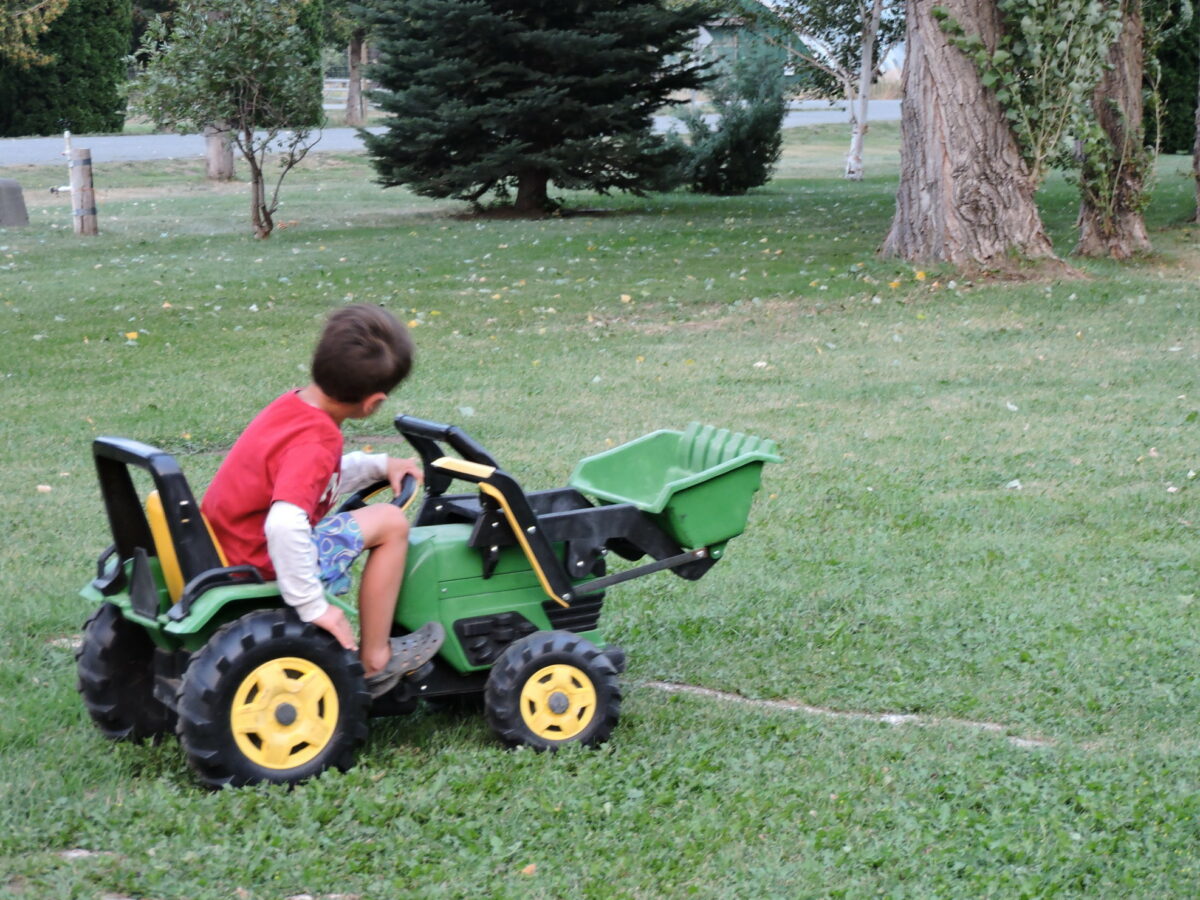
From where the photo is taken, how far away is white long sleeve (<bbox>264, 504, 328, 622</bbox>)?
343 cm

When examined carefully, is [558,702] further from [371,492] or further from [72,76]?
[72,76]

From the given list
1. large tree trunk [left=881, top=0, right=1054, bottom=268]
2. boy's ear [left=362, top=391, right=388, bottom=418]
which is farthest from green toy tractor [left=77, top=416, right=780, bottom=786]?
large tree trunk [left=881, top=0, right=1054, bottom=268]

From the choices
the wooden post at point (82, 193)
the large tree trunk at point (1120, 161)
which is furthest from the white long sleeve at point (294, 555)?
the wooden post at point (82, 193)

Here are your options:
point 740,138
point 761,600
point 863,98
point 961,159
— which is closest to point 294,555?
point 761,600

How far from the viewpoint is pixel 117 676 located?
12.4ft

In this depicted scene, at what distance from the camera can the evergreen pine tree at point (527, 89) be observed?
18.4 metres

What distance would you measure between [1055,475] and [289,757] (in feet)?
14.5

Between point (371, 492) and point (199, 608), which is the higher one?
point (371, 492)

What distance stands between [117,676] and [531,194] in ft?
55.8

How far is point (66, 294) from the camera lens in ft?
42.3

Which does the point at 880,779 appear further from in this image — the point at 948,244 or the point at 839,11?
the point at 839,11

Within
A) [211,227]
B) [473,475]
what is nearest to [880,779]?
[473,475]

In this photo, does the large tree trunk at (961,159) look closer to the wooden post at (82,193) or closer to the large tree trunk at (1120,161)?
the large tree trunk at (1120,161)

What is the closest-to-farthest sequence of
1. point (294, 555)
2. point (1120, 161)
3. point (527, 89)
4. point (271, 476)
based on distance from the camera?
point (294, 555) → point (271, 476) → point (1120, 161) → point (527, 89)
